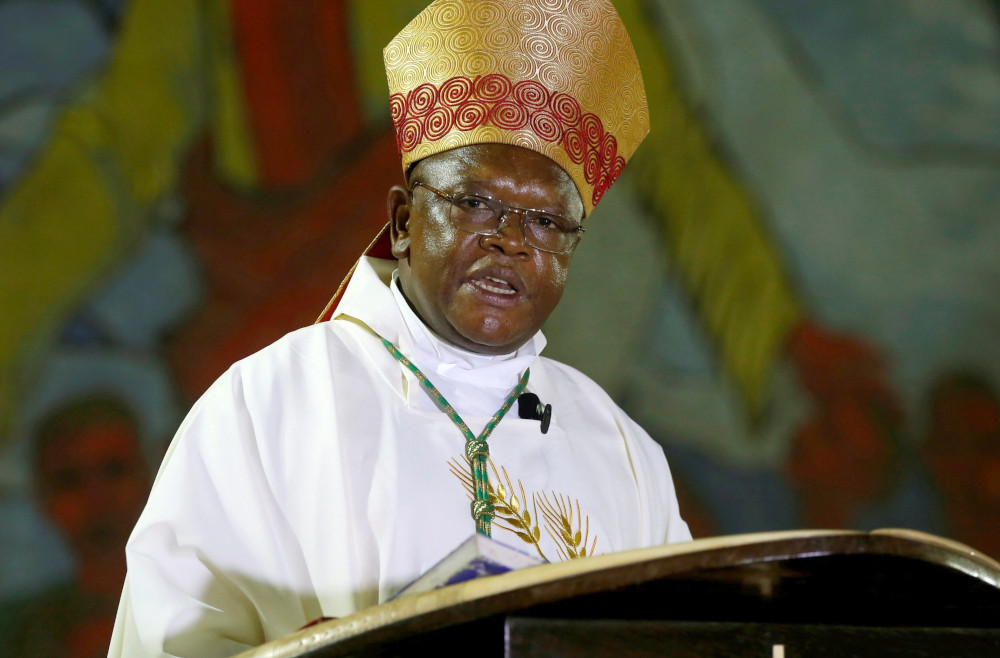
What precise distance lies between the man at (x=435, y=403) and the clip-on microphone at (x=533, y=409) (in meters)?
0.02

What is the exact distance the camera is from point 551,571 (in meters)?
0.99

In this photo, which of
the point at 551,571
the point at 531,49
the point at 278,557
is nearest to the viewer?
the point at 551,571

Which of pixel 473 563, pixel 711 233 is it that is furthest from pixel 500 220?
pixel 711 233

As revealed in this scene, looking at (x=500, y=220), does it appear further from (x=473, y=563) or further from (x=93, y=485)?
(x=93, y=485)

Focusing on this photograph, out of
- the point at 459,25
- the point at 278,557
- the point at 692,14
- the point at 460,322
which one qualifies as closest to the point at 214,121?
the point at 692,14

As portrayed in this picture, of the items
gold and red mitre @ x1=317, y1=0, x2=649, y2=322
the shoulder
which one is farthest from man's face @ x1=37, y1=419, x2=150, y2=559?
the shoulder

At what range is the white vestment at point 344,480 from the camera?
6.07 ft

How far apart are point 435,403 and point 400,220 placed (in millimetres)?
459

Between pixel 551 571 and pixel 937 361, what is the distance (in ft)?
18.5

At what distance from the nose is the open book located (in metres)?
1.20

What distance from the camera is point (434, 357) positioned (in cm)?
239

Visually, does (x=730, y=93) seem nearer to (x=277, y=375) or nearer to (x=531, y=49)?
(x=531, y=49)

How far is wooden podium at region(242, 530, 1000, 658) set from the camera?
38.3 inches

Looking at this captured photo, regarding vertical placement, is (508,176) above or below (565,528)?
above
